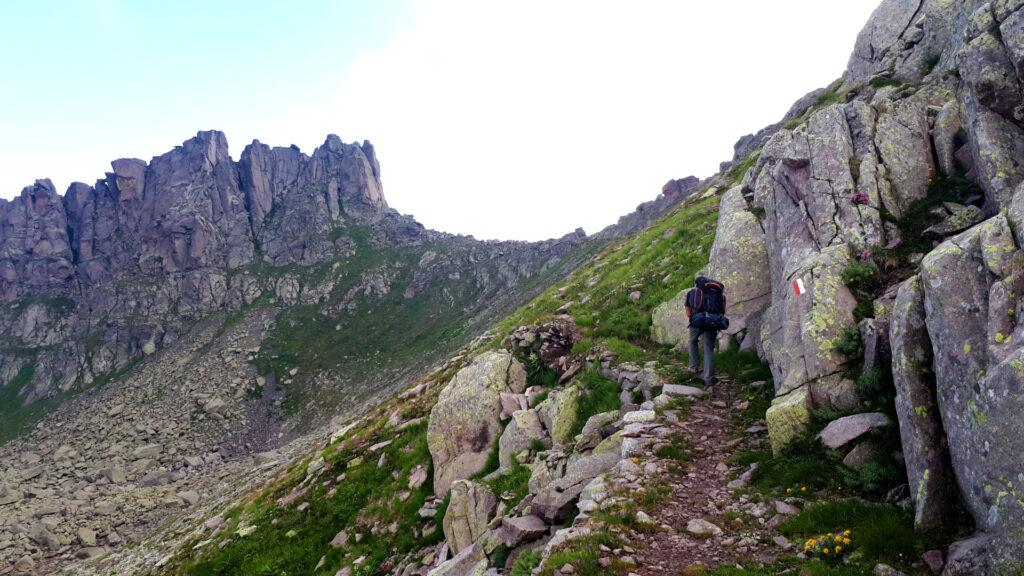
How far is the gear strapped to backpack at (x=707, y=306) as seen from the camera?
15.0 m

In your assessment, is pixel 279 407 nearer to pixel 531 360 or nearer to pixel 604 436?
pixel 531 360

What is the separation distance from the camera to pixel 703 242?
26.3m

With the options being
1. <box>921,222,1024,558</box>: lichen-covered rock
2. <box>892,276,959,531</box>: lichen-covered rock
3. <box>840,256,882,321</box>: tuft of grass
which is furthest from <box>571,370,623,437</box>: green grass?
<box>921,222,1024,558</box>: lichen-covered rock

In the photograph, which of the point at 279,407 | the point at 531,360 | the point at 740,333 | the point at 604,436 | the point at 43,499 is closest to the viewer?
the point at 604,436

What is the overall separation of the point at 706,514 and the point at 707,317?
24.5ft

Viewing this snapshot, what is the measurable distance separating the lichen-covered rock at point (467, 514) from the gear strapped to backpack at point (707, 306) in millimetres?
8567

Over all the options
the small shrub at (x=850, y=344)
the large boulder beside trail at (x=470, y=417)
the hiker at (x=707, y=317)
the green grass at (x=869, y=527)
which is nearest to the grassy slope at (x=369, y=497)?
the large boulder beside trail at (x=470, y=417)

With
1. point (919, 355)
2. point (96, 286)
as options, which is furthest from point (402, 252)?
point (919, 355)

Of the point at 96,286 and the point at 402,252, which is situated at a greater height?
the point at 96,286

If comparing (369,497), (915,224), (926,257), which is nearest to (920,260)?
(915,224)

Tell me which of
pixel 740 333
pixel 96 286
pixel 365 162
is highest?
pixel 365 162

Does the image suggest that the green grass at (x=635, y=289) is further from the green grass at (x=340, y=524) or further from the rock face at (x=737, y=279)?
the green grass at (x=340, y=524)

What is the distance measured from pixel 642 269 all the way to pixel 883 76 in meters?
14.7

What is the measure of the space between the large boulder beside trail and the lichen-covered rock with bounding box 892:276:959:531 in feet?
43.2
